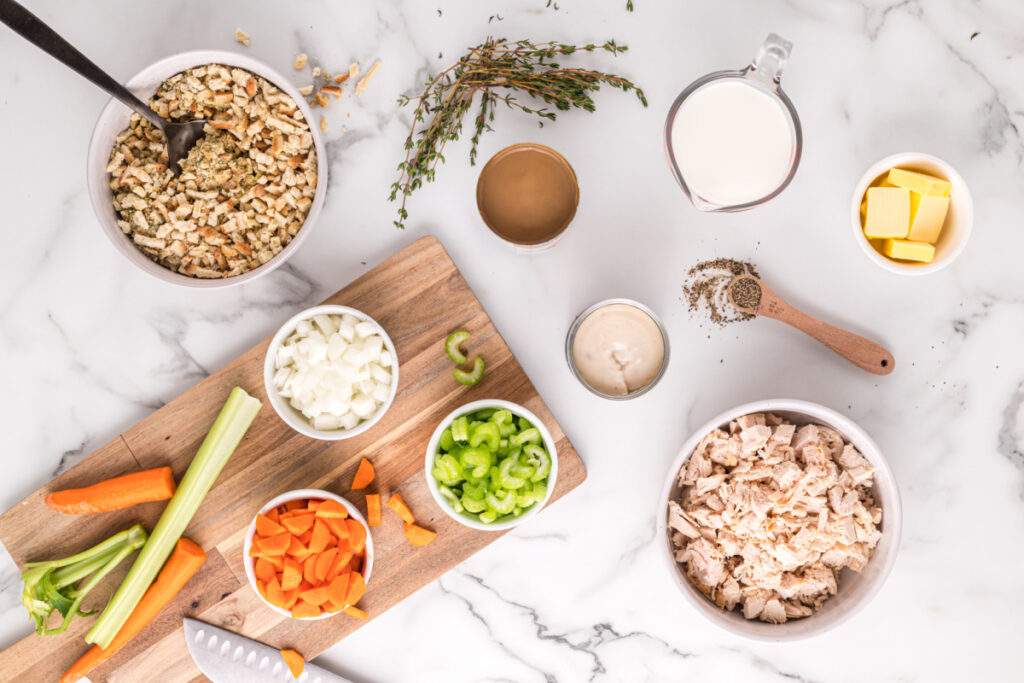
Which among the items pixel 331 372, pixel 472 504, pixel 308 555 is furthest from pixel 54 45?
pixel 472 504

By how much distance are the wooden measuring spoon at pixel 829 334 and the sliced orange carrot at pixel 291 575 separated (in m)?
1.46

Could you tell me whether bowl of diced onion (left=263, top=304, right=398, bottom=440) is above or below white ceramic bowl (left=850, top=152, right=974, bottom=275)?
above

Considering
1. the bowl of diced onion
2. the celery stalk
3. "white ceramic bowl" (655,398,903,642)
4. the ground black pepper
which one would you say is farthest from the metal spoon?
"white ceramic bowl" (655,398,903,642)

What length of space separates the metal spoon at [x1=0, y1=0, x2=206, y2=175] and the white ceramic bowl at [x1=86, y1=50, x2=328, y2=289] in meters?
0.08

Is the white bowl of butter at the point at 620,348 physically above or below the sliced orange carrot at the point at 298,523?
below

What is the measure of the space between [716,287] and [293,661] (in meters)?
1.67

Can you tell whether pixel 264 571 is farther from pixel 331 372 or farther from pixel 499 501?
pixel 499 501

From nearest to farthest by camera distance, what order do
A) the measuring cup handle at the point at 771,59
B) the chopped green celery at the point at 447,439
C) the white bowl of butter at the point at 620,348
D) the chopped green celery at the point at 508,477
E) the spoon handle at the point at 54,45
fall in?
the spoon handle at the point at 54,45
the measuring cup handle at the point at 771,59
the chopped green celery at the point at 508,477
the chopped green celery at the point at 447,439
the white bowl of butter at the point at 620,348

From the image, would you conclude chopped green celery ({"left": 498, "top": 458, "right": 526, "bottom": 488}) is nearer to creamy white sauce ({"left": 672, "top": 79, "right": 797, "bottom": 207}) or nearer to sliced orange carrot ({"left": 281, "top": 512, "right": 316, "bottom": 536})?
sliced orange carrot ({"left": 281, "top": 512, "right": 316, "bottom": 536})

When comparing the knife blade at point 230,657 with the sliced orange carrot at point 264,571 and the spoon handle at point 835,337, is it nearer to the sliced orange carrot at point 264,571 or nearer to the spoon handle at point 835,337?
the sliced orange carrot at point 264,571

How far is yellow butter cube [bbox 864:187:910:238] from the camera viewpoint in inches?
77.9

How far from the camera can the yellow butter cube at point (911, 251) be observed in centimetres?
198

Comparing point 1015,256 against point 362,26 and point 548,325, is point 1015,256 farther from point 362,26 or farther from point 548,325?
point 362,26

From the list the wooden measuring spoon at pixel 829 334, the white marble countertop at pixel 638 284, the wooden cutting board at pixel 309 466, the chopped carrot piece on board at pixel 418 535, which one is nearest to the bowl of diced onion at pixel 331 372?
the wooden cutting board at pixel 309 466
